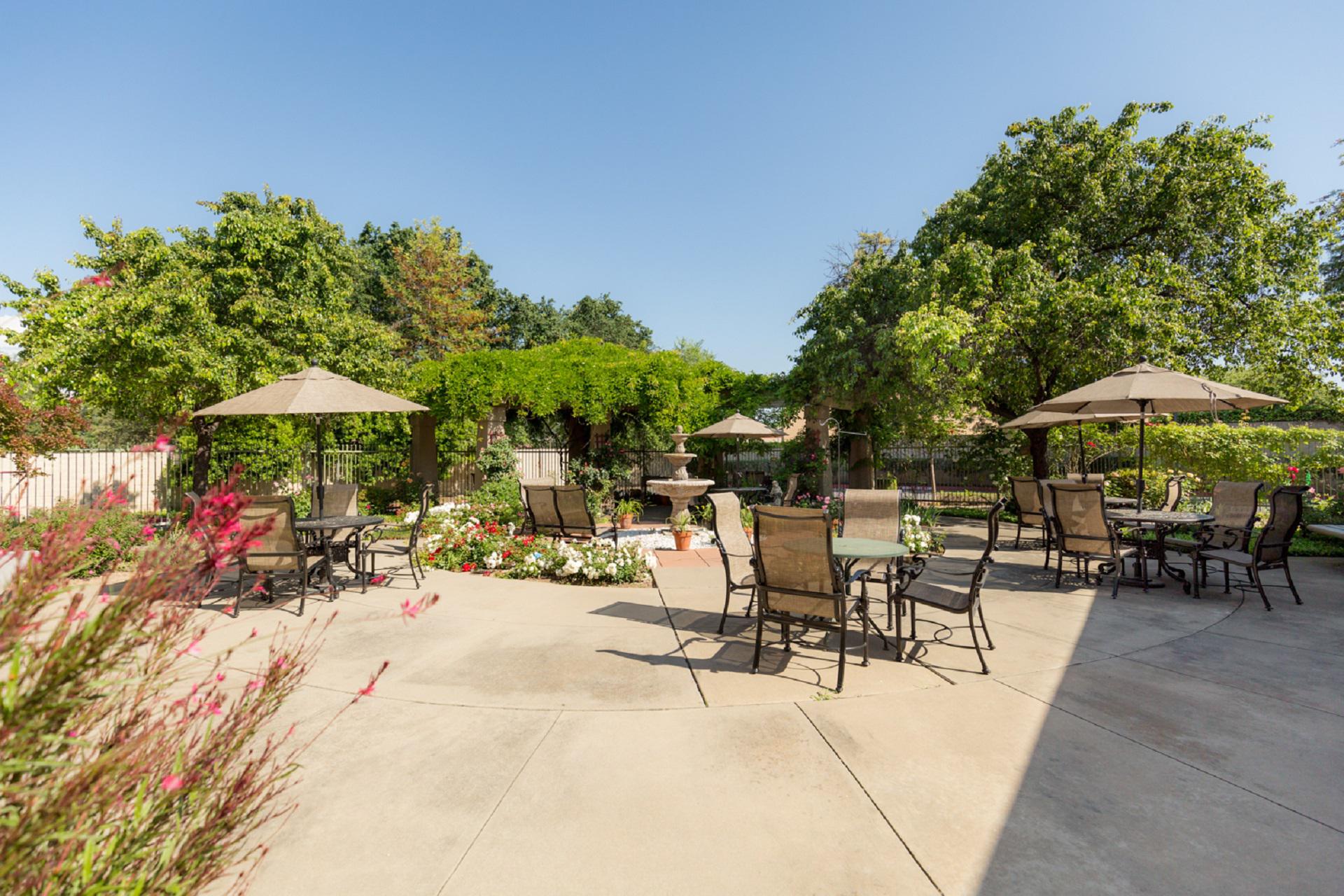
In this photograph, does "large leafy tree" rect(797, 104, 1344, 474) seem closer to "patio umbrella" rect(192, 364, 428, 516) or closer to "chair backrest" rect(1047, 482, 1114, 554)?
"chair backrest" rect(1047, 482, 1114, 554)

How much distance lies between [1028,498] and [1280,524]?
2.99 meters

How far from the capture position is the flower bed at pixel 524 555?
21.9ft

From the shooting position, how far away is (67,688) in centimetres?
103

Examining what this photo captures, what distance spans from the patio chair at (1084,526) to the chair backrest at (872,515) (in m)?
2.01

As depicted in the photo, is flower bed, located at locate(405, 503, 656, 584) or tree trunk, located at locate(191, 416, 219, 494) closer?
flower bed, located at locate(405, 503, 656, 584)

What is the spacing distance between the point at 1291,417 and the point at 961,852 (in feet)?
101

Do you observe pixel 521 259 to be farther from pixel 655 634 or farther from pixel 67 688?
pixel 67 688

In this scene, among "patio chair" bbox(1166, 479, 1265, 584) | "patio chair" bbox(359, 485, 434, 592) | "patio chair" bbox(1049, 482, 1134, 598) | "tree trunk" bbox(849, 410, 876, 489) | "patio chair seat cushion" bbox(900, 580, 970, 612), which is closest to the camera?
"patio chair seat cushion" bbox(900, 580, 970, 612)

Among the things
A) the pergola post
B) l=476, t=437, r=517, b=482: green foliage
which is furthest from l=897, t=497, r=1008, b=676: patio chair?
the pergola post

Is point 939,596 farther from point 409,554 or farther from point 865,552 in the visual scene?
point 409,554

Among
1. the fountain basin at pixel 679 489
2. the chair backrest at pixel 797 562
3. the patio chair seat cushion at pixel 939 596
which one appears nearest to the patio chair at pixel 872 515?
the patio chair seat cushion at pixel 939 596

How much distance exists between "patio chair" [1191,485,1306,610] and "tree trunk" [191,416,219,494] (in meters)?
17.2

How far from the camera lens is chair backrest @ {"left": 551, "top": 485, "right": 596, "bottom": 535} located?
765 centimetres

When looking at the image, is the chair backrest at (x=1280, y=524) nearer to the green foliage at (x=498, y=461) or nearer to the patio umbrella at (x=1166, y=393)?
the patio umbrella at (x=1166, y=393)
